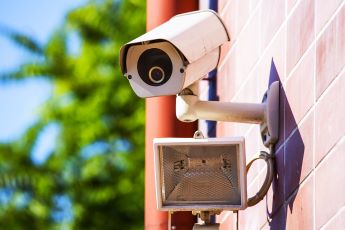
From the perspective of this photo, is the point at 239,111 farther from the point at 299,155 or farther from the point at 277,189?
the point at 299,155

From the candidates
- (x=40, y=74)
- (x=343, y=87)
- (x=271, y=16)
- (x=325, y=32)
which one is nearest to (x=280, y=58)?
(x=271, y=16)

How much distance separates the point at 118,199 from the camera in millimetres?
20078

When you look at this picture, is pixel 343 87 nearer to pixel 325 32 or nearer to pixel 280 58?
pixel 325 32

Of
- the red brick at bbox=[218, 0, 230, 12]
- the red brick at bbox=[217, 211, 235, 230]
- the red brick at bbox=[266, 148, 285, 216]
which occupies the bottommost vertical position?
the red brick at bbox=[217, 211, 235, 230]

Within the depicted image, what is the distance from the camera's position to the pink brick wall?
4.23m

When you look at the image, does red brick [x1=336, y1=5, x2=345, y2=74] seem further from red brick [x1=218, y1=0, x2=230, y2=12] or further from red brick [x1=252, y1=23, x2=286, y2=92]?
red brick [x1=218, y1=0, x2=230, y2=12]

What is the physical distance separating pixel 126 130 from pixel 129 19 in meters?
2.22

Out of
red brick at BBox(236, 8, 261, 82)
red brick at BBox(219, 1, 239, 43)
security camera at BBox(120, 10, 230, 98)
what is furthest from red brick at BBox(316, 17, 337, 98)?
red brick at BBox(219, 1, 239, 43)

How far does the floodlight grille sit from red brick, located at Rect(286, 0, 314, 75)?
37 centimetres

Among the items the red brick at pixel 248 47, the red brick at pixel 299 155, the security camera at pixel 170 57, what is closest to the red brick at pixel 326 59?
the red brick at pixel 299 155

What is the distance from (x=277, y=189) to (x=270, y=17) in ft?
2.41

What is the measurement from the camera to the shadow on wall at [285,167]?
15.3 ft

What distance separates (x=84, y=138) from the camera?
20922 mm

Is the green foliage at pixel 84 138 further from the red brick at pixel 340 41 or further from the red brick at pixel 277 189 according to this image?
the red brick at pixel 340 41
